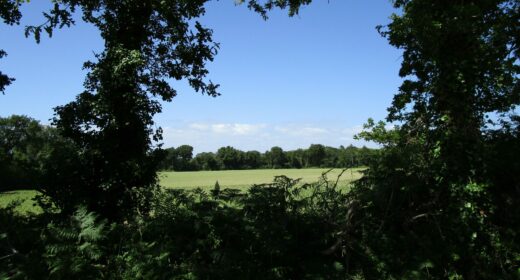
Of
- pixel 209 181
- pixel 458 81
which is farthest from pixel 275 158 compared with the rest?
pixel 458 81

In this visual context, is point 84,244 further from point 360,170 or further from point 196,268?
point 360,170

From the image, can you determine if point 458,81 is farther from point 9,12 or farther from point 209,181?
point 209,181

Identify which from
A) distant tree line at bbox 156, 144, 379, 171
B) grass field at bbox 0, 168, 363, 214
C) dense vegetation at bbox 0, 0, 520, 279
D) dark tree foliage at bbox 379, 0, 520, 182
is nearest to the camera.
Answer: dense vegetation at bbox 0, 0, 520, 279

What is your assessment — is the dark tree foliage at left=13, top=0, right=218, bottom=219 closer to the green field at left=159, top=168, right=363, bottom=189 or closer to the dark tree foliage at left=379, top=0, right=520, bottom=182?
the green field at left=159, top=168, right=363, bottom=189

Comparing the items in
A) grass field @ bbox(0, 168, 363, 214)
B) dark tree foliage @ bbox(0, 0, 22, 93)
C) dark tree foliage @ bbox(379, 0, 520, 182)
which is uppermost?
dark tree foliage @ bbox(0, 0, 22, 93)

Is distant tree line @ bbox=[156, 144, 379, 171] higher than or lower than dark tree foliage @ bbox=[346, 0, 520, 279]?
higher

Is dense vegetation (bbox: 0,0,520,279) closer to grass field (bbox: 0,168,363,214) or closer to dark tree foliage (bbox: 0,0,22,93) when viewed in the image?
grass field (bbox: 0,168,363,214)

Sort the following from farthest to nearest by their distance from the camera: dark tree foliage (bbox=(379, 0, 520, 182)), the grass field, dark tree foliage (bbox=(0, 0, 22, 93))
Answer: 1. dark tree foliage (bbox=(0, 0, 22, 93))
2. the grass field
3. dark tree foliage (bbox=(379, 0, 520, 182))

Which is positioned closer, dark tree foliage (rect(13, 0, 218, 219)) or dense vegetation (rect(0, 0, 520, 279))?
dense vegetation (rect(0, 0, 520, 279))

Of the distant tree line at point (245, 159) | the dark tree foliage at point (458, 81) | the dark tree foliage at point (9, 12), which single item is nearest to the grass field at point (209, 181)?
the dark tree foliage at point (458, 81)

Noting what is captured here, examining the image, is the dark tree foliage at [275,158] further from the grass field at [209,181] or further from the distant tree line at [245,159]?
the grass field at [209,181]

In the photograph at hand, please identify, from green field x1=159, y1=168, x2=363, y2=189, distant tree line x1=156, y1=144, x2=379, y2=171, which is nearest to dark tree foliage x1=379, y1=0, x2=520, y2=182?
green field x1=159, y1=168, x2=363, y2=189

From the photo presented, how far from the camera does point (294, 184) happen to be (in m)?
6.48

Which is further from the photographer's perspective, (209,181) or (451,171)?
(209,181)
